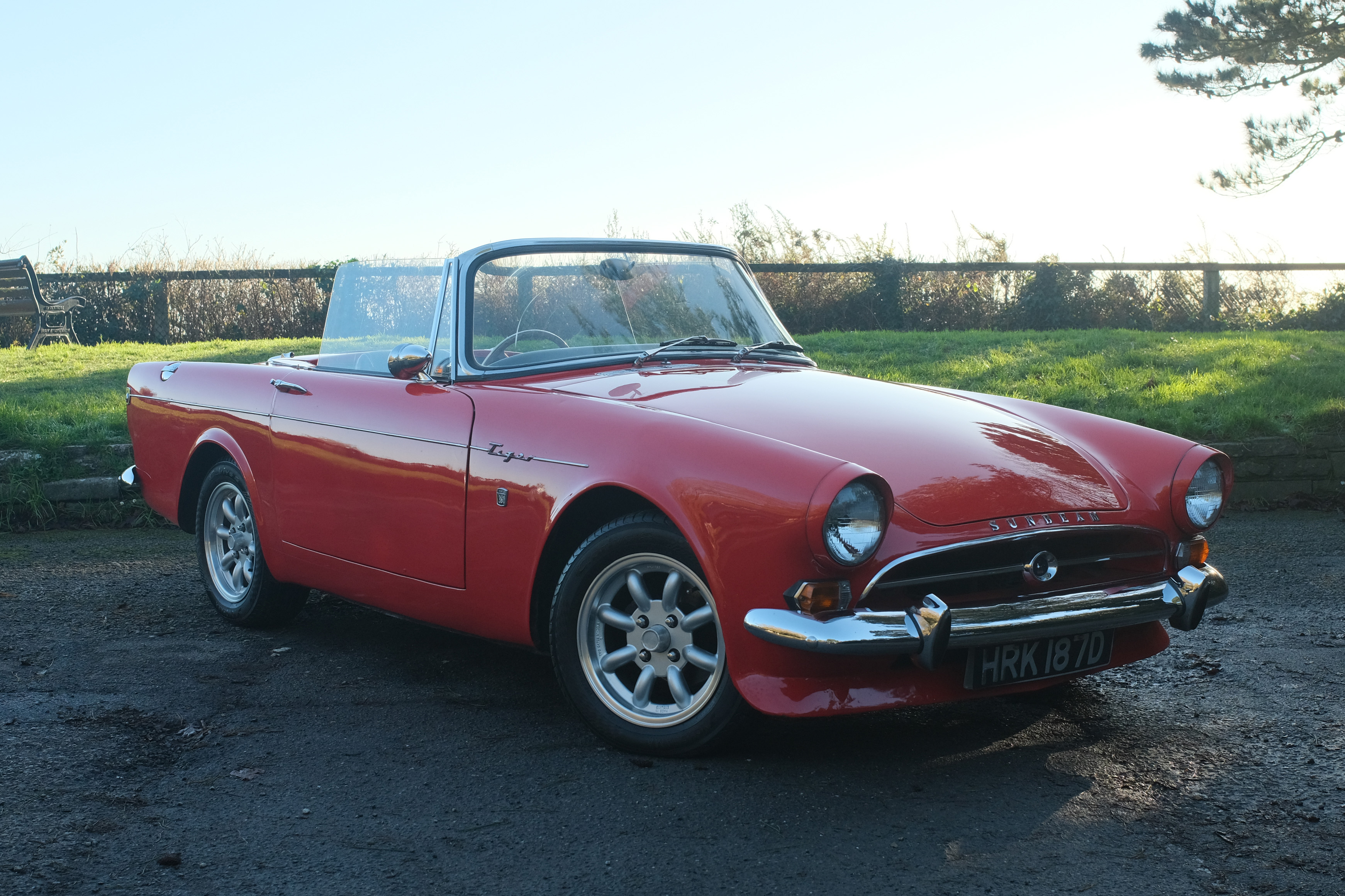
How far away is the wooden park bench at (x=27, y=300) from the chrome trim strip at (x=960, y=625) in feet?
38.8

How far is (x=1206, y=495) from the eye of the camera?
3592 millimetres

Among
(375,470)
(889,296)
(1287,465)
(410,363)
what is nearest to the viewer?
(375,470)

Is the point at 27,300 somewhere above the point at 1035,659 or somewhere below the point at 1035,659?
above

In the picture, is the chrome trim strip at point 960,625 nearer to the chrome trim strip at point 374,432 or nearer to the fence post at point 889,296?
the chrome trim strip at point 374,432

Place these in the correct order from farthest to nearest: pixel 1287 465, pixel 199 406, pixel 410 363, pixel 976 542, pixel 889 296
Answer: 1. pixel 889 296
2. pixel 1287 465
3. pixel 199 406
4. pixel 410 363
5. pixel 976 542

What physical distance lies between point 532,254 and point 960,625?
220 centimetres

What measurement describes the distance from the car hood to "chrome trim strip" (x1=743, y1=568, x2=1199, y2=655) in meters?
0.25

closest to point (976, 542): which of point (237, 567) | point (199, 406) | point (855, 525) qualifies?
point (855, 525)

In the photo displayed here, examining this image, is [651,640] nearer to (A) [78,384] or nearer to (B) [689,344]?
(B) [689,344]

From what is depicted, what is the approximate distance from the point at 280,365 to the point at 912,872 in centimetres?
337

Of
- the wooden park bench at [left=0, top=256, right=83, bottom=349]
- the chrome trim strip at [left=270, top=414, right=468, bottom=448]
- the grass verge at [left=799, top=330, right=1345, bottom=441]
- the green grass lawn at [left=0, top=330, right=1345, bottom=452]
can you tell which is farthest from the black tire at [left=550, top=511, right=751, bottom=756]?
the wooden park bench at [left=0, top=256, right=83, bottom=349]

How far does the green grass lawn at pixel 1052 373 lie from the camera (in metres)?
7.71

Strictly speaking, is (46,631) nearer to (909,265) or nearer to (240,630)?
(240,630)

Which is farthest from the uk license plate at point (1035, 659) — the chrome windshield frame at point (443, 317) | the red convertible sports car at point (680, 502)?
the chrome windshield frame at point (443, 317)
